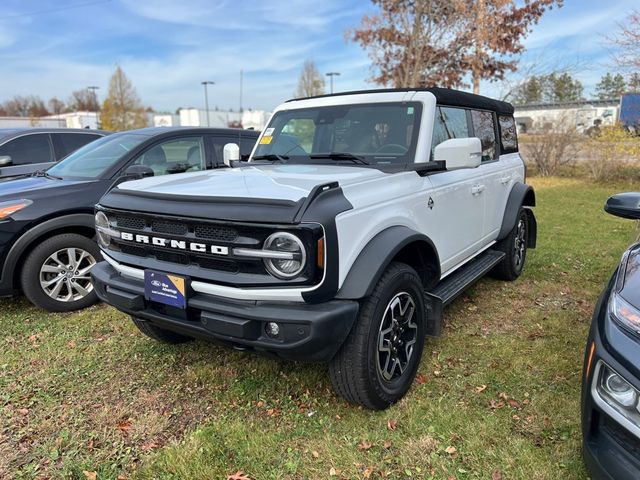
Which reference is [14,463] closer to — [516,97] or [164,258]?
[164,258]

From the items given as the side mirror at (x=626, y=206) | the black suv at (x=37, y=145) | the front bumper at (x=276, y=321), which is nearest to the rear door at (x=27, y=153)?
the black suv at (x=37, y=145)

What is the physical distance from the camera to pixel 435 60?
14.4 metres

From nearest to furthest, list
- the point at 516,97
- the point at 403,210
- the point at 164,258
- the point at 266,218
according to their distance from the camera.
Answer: the point at 266,218, the point at 164,258, the point at 403,210, the point at 516,97

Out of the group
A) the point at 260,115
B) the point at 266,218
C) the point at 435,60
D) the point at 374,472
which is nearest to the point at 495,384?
the point at 374,472

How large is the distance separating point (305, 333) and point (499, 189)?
3236 mm

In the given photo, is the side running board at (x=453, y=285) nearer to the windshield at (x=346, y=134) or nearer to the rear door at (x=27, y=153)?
the windshield at (x=346, y=134)

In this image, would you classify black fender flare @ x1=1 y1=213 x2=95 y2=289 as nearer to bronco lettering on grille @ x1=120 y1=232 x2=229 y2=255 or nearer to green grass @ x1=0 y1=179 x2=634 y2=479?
green grass @ x1=0 y1=179 x2=634 y2=479

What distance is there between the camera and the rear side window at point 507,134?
517 cm

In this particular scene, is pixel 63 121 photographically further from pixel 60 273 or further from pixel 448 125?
pixel 448 125

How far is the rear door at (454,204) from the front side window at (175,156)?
2890 mm

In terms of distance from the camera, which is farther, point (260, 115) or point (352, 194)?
point (260, 115)

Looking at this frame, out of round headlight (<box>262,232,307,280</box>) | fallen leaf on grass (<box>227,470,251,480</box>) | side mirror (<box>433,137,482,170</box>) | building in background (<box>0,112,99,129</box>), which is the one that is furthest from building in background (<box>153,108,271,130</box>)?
fallen leaf on grass (<box>227,470,251,480</box>)

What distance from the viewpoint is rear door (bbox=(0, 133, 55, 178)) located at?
677 centimetres

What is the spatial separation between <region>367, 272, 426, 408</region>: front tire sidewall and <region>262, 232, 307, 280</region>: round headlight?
0.57 meters
